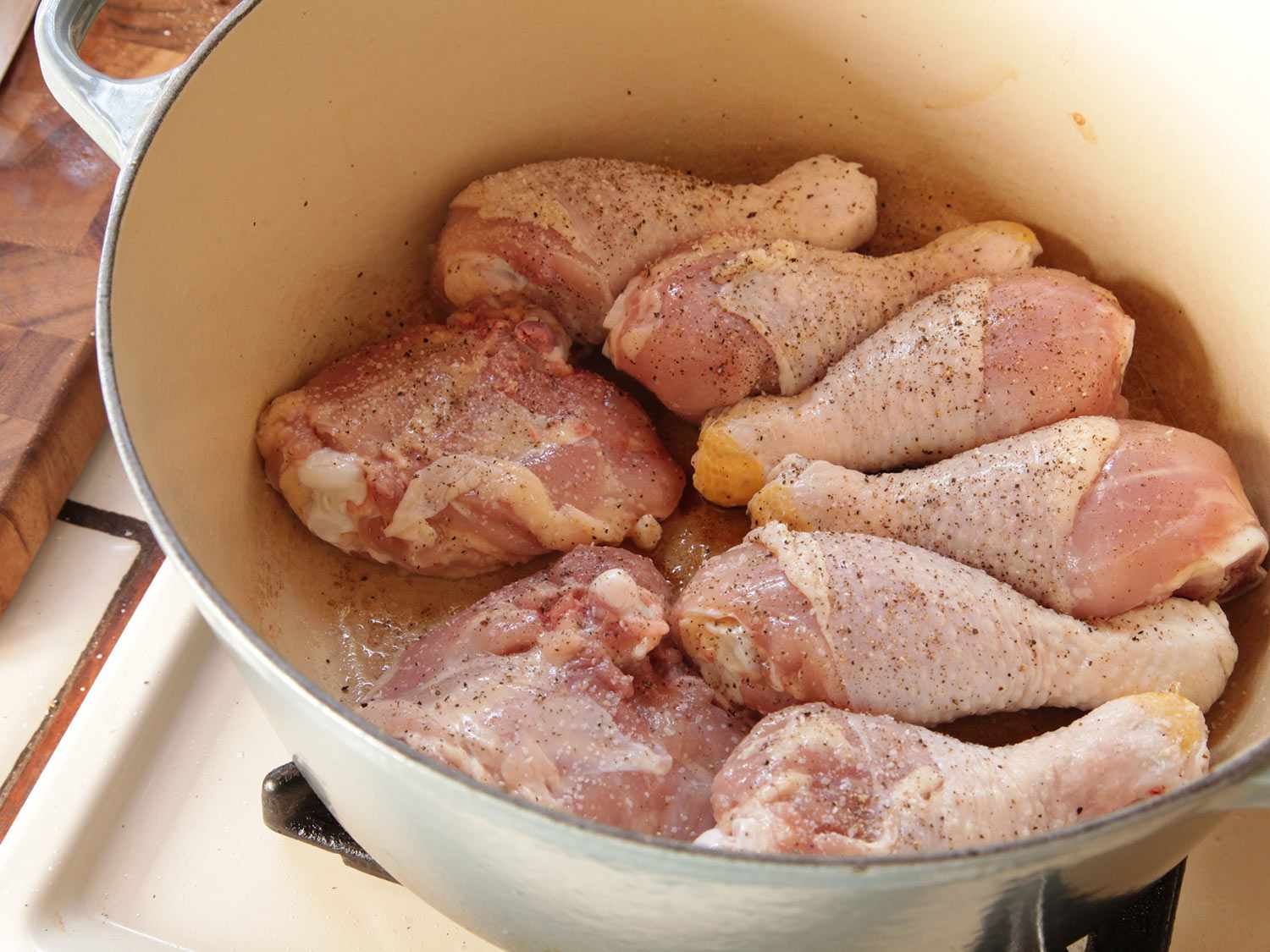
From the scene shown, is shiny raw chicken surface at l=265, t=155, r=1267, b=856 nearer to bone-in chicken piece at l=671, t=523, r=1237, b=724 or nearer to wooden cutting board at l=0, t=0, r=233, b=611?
bone-in chicken piece at l=671, t=523, r=1237, b=724

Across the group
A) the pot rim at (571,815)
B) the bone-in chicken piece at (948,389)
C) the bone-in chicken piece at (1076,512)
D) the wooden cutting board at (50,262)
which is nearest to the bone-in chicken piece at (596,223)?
the bone-in chicken piece at (948,389)

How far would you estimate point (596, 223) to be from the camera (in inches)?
63.3

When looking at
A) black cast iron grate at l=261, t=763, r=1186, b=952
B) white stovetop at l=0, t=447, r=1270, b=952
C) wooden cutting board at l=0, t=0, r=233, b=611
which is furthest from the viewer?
wooden cutting board at l=0, t=0, r=233, b=611

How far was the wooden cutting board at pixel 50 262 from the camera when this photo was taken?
5.12 feet

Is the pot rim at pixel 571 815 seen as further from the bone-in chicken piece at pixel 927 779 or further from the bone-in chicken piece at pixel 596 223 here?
the bone-in chicken piece at pixel 596 223

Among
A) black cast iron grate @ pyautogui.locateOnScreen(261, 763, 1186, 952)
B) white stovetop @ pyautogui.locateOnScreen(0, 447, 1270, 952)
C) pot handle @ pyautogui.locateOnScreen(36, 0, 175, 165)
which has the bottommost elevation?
white stovetop @ pyautogui.locateOnScreen(0, 447, 1270, 952)

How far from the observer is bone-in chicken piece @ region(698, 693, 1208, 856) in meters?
1.09

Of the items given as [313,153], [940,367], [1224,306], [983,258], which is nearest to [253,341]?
[313,153]

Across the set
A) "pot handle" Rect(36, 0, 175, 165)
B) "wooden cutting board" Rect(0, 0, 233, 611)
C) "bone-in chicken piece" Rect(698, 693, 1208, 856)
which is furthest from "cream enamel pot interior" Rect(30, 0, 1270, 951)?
"wooden cutting board" Rect(0, 0, 233, 611)

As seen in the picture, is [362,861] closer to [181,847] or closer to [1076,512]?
[181,847]

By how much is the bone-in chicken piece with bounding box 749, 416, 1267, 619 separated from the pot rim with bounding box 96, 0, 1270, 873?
18.0 inches

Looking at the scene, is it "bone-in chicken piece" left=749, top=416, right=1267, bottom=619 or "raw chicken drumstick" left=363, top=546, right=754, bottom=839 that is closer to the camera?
"raw chicken drumstick" left=363, top=546, right=754, bottom=839

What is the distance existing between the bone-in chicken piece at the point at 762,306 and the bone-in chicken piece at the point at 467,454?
0.30ft

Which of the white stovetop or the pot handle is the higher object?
the pot handle
